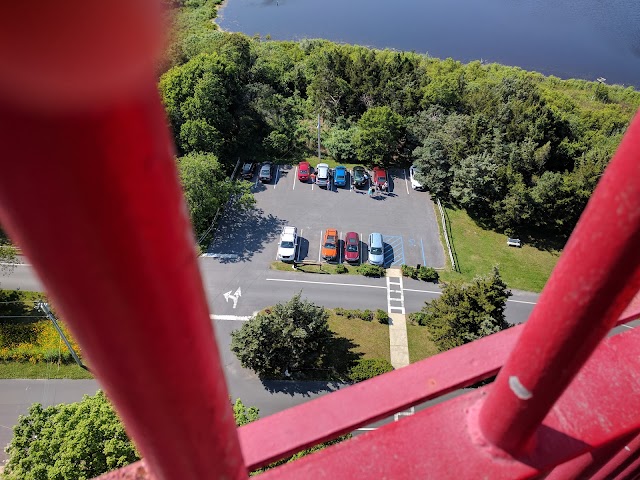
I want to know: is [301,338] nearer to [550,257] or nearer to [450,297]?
[450,297]

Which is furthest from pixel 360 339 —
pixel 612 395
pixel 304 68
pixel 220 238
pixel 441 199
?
pixel 304 68

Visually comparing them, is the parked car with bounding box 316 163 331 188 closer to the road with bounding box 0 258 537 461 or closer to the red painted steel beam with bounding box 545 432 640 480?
the road with bounding box 0 258 537 461

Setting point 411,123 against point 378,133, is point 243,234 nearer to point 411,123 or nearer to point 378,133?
point 378,133

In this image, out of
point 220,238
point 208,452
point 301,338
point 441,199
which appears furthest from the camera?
point 441,199

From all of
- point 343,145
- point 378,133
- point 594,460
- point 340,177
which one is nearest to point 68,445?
point 594,460

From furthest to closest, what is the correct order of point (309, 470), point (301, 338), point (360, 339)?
point (360, 339)
point (301, 338)
point (309, 470)

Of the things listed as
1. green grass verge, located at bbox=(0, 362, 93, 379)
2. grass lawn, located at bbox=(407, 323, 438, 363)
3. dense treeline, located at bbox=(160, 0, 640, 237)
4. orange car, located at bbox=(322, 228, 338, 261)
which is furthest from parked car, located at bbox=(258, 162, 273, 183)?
green grass verge, located at bbox=(0, 362, 93, 379)

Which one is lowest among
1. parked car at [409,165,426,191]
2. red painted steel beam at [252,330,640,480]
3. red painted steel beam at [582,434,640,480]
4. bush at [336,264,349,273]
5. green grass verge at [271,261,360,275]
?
green grass verge at [271,261,360,275]
